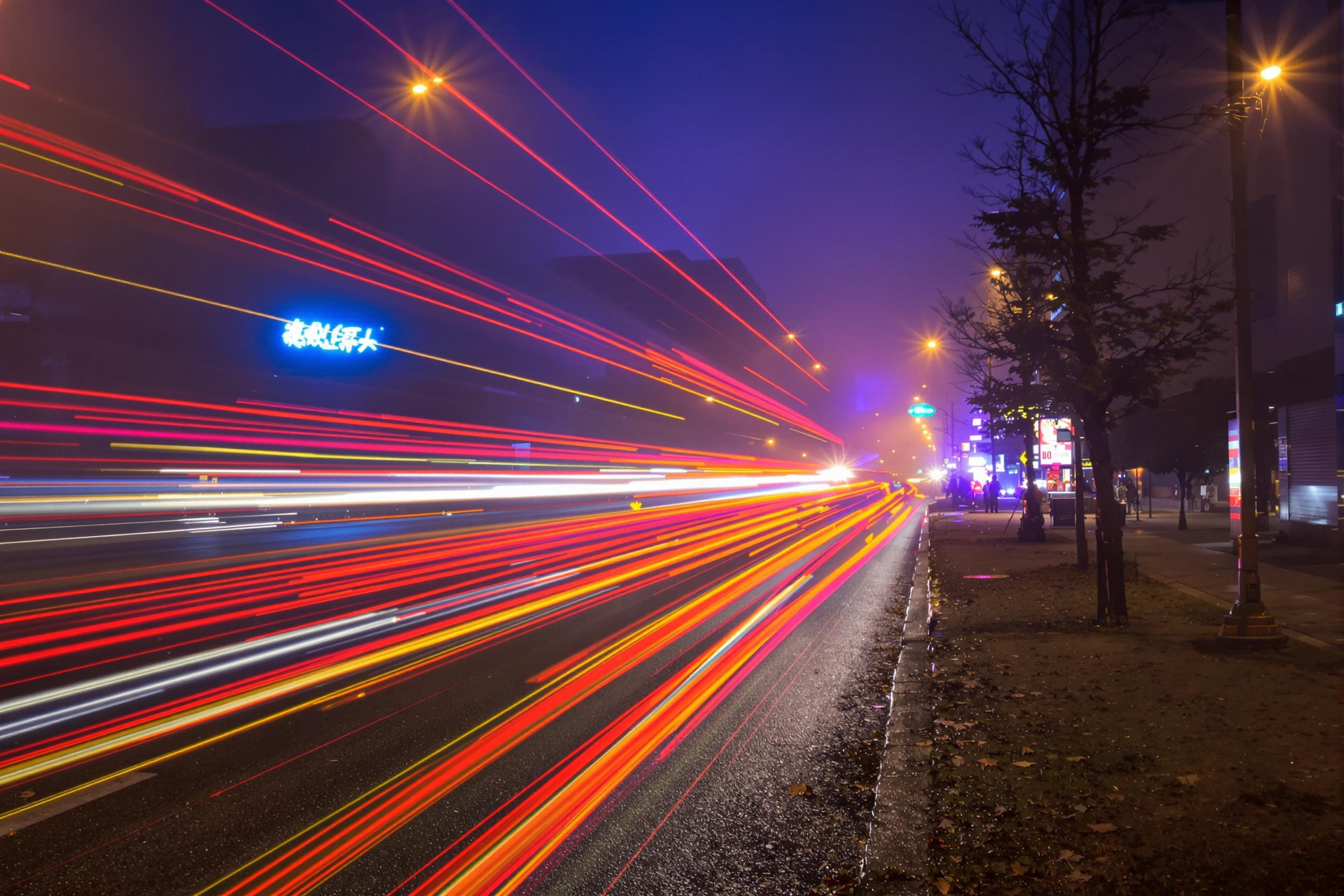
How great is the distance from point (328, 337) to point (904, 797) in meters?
40.9

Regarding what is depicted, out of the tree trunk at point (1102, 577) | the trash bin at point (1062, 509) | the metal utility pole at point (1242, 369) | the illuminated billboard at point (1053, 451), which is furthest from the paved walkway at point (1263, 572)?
the illuminated billboard at point (1053, 451)

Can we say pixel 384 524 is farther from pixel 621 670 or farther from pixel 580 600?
pixel 621 670

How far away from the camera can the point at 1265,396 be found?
20141 millimetres

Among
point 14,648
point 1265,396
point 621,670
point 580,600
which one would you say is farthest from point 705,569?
point 1265,396

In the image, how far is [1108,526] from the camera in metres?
10.1

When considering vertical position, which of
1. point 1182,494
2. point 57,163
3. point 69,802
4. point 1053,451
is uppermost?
point 57,163

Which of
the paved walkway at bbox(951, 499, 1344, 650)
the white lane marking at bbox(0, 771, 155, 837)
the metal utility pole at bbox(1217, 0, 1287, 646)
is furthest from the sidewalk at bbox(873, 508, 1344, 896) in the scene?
the white lane marking at bbox(0, 771, 155, 837)

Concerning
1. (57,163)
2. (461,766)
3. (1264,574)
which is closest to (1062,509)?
(1264,574)

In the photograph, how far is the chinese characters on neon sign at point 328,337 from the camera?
3928 centimetres

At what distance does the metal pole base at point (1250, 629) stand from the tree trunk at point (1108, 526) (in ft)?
4.01

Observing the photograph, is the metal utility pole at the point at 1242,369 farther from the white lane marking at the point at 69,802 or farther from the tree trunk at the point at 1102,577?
the white lane marking at the point at 69,802

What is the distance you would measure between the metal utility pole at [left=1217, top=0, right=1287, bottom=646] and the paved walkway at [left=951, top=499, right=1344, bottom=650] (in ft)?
2.96

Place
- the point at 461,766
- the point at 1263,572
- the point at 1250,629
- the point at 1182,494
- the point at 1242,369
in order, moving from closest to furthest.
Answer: the point at 461,766 → the point at 1250,629 → the point at 1242,369 → the point at 1263,572 → the point at 1182,494

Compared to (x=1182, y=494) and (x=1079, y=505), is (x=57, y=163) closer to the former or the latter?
(x=1079, y=505)
